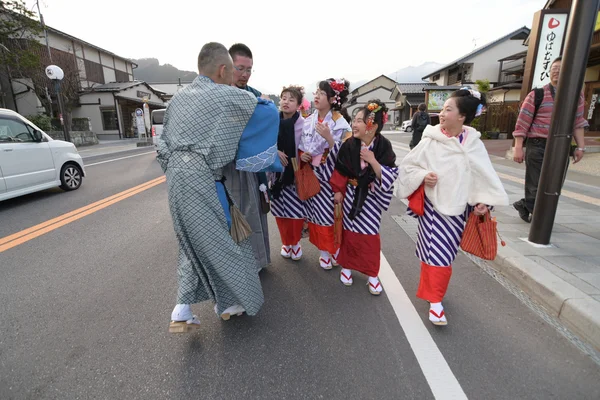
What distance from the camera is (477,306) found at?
2.63 m

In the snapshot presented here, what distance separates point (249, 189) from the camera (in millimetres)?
2504

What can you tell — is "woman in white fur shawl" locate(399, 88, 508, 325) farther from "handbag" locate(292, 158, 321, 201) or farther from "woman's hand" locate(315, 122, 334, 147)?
"handbag" locate(292, 158, 321, 201)

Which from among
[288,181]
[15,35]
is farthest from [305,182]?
[15,35]

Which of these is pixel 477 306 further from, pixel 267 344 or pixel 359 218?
pixel 267 344

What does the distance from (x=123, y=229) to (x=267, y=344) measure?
10.9ft

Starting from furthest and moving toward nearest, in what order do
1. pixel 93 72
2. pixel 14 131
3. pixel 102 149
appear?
pixel 93 72 → pixel 102 149 → pixel 14 131

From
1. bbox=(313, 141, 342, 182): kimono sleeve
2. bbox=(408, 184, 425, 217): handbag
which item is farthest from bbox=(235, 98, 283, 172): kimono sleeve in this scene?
bbox=(408, 184, 425, 217): handbag

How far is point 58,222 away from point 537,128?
6.58 meters

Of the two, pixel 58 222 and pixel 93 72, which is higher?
pixel 93 72

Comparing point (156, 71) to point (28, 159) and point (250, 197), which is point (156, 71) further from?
point (250, 197)

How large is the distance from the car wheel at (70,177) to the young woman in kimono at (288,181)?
574 centimetres

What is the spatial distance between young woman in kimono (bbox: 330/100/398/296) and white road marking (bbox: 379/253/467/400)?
19 centimetres

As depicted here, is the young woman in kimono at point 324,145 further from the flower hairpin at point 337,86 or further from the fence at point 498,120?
the fence at point 498,120

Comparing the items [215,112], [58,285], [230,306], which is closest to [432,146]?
[215,112]
